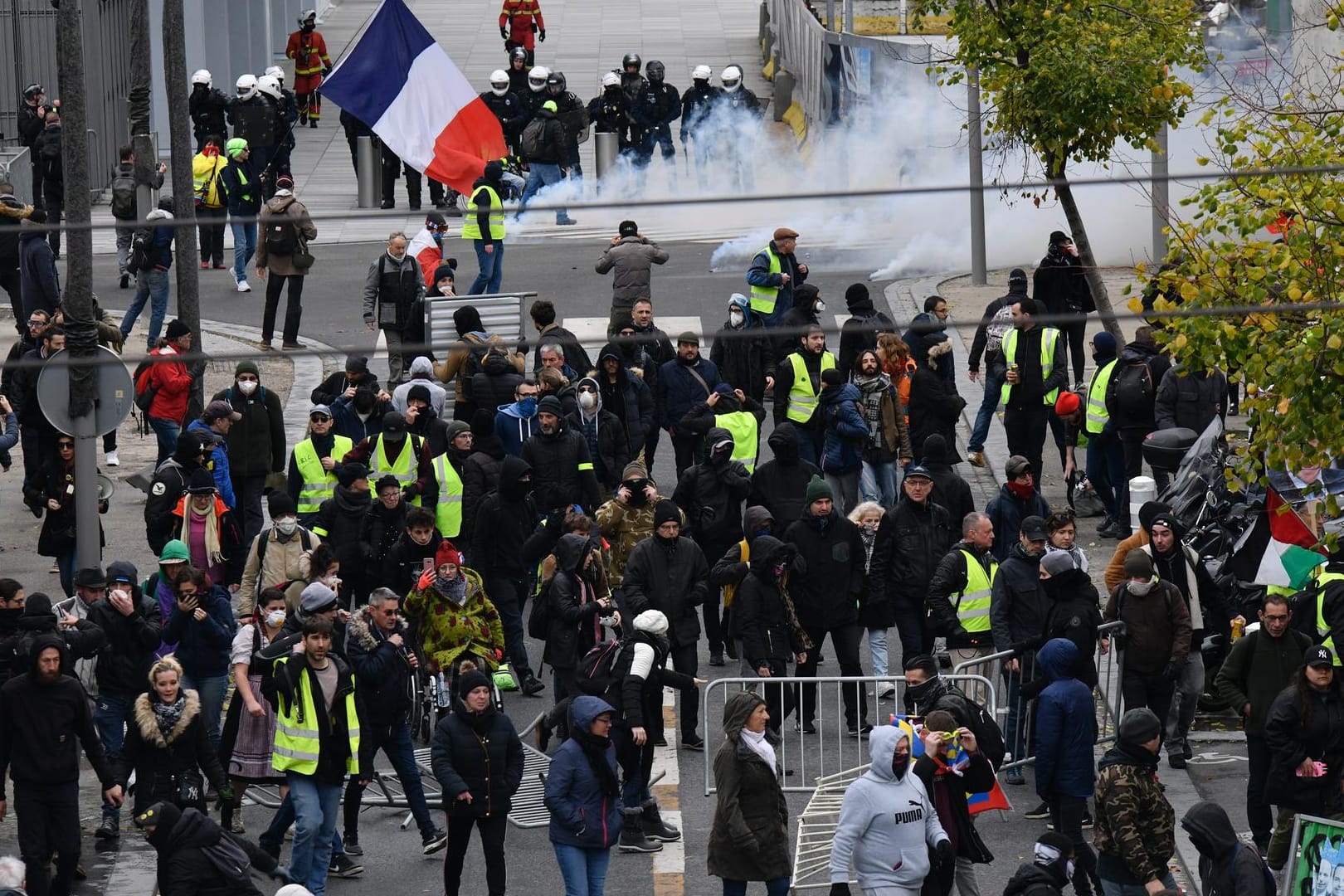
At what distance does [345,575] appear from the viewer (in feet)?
48.9

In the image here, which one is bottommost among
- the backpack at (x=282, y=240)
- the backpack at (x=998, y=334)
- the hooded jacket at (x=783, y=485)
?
the hooded jacket at (x=783, y=485)

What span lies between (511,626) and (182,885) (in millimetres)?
4659

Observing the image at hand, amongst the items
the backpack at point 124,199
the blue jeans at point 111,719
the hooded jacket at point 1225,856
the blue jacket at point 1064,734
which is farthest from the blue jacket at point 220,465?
the backpack at point 124,199

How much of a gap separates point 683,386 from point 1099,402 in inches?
124

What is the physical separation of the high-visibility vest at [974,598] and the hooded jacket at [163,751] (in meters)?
4.66

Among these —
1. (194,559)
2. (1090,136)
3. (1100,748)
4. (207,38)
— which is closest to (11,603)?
(194,559)

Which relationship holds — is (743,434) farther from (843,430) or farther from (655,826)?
(655,826)

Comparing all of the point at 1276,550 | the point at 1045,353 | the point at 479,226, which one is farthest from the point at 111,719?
the point at 479,226

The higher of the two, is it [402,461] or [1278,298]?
[1278,298]

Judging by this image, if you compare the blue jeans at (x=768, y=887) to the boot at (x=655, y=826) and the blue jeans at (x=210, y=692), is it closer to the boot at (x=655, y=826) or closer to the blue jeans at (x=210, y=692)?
the boot at (x=655, y=826)

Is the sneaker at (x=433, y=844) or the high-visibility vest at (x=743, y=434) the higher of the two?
the high-visibility vest at (x=743, y=434)

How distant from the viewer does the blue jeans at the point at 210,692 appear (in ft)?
43.3

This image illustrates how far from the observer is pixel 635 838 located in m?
12.8

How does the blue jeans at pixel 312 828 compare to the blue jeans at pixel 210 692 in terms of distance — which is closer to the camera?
the blue jeans at pixel 312 828
